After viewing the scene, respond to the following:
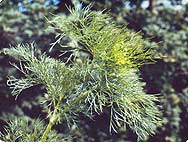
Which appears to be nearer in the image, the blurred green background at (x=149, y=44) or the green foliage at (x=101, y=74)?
the green foliage at (x=101, y=74)

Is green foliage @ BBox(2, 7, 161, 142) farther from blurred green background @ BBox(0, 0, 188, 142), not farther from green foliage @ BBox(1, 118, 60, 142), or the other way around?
blurred green background @ BBox(0, 0, 188, 142)

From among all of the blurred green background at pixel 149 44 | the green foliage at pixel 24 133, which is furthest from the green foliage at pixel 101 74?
the blurred green background at pixel 149 44

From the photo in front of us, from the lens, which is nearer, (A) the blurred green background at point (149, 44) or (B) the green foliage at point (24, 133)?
(B) the green foliage at point (24, 133)

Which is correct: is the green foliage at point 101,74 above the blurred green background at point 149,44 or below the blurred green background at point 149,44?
below

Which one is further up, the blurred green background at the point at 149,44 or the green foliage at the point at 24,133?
the blurred green background at the point at 149,44

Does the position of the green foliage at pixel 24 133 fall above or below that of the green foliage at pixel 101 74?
below

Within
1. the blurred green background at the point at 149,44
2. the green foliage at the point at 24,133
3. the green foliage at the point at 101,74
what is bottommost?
the green foliage at the point at 24,133

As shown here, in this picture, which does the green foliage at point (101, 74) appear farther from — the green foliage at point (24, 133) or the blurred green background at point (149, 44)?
the blurred green background at point (149, 44)

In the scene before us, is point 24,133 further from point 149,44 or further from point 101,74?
point 149,44

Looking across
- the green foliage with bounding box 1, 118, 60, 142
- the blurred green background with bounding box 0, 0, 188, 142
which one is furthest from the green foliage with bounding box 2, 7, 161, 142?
the blurred green background with bounding box 0, 0, 188, 142
